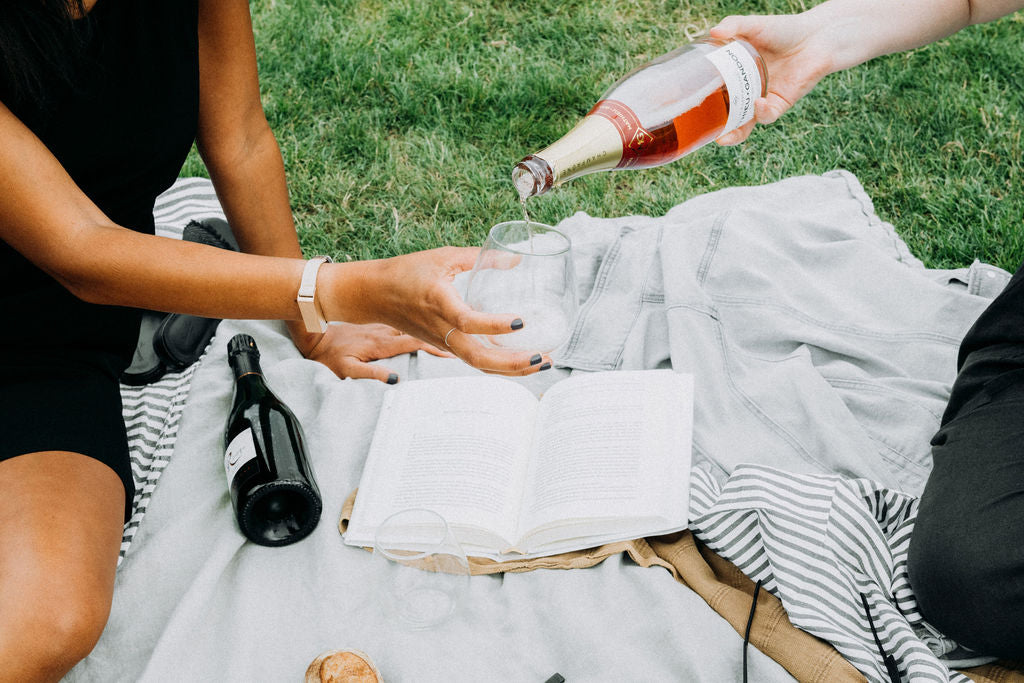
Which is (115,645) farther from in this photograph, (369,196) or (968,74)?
(968,74)

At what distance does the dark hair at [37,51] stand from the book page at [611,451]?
122cm

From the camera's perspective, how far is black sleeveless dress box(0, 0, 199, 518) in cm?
183

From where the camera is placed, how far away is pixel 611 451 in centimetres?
191

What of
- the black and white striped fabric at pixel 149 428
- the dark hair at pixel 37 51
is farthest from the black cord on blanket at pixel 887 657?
the dark hair at pixel 37 51

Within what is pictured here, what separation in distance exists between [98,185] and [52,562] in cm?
82

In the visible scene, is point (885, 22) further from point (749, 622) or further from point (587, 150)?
point (749, 622)

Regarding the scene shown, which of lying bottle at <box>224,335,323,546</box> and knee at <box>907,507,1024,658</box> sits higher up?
knee at <box>907,507,1024,658</box>

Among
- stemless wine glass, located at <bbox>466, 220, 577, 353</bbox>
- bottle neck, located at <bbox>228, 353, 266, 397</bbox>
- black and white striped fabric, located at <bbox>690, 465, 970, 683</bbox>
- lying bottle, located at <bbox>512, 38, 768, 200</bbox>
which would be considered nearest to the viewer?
stemless wine glass, located at <bbox>466, 220, 577, 353</bbox>

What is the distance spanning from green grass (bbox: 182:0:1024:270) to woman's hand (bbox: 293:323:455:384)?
602mm

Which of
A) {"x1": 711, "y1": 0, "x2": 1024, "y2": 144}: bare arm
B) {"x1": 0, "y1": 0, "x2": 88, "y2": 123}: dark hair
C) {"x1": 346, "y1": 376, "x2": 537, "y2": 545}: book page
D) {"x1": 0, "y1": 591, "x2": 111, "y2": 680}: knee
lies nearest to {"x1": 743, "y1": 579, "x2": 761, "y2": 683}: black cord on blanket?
{"x1": 346, "y1": 376, "x2": 537, "y2": 545}: book page

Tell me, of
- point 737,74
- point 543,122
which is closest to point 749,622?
point 737,74

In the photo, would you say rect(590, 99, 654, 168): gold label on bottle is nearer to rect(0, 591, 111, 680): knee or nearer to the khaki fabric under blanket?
the khaki fabric under blanket

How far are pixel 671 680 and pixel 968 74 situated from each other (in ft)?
9.25

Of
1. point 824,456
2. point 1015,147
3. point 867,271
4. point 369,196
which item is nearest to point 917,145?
point 1015,147
